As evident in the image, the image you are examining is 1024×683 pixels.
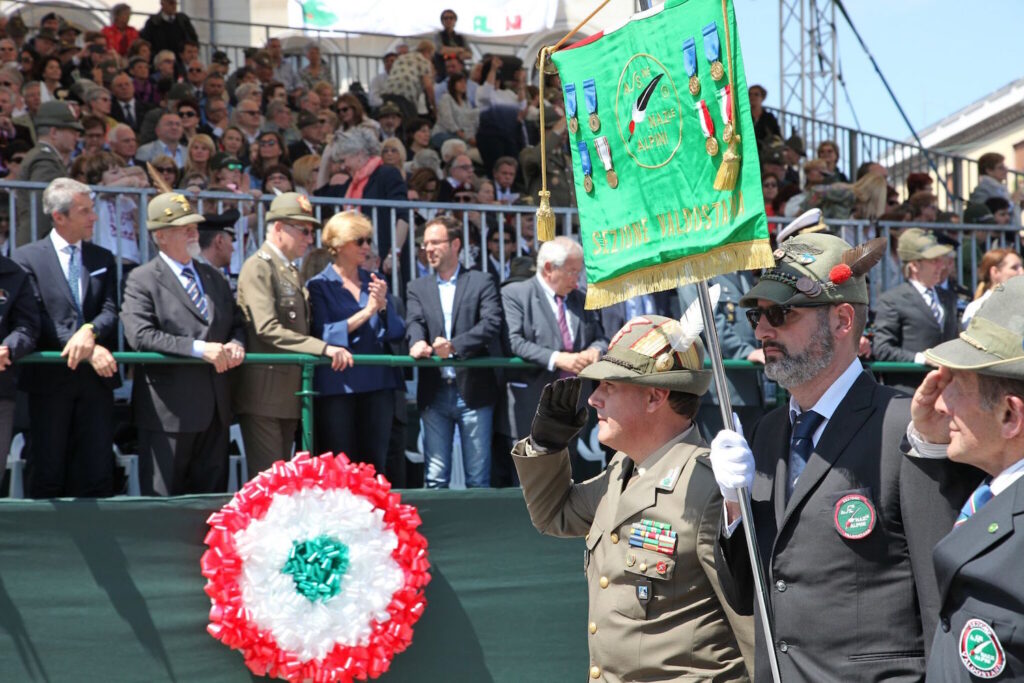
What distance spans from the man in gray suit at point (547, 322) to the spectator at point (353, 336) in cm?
67

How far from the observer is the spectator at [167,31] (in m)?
15.4

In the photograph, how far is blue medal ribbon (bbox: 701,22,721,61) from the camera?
3840mm

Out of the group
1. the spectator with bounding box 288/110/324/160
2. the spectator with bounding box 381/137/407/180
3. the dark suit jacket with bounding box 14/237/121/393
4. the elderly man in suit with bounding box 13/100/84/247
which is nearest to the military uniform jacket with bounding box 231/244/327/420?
the dark suit jacket with bounding box 14/237/121/393

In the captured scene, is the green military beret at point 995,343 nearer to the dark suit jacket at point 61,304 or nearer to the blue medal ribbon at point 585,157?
the blue medal ribbon at point 585,157

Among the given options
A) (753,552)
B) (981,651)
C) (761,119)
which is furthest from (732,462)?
(761,119)

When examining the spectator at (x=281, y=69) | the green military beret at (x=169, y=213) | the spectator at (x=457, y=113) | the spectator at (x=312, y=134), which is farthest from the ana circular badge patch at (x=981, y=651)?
the spectator at (x=281, y=69)

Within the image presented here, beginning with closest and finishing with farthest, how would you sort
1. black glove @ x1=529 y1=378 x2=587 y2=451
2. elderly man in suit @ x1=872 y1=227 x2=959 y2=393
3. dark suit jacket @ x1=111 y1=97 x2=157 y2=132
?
black glove @ x1=529 y1=378 x2=587 y2=451
elderly man in suit @ x1=872 y1=227 x2=959 y2=393
dark suit jacket @ x1=111 y1=97 x2=157 y2=132

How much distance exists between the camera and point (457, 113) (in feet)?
48.8

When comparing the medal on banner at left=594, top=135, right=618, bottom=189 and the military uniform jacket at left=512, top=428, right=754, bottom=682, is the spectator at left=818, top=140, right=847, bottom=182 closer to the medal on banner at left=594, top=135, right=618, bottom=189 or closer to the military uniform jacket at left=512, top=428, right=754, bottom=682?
the medal on banner at left=594, top=135, right=618, bottom=189

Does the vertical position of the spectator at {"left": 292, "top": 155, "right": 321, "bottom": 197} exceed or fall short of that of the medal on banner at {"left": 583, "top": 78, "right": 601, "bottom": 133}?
it exceeds it

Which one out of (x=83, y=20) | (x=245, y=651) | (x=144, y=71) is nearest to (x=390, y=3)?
(x=144, y=71)

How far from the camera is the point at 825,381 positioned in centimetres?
371

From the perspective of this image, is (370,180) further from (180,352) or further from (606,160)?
(606,160)

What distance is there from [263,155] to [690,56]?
827cm
